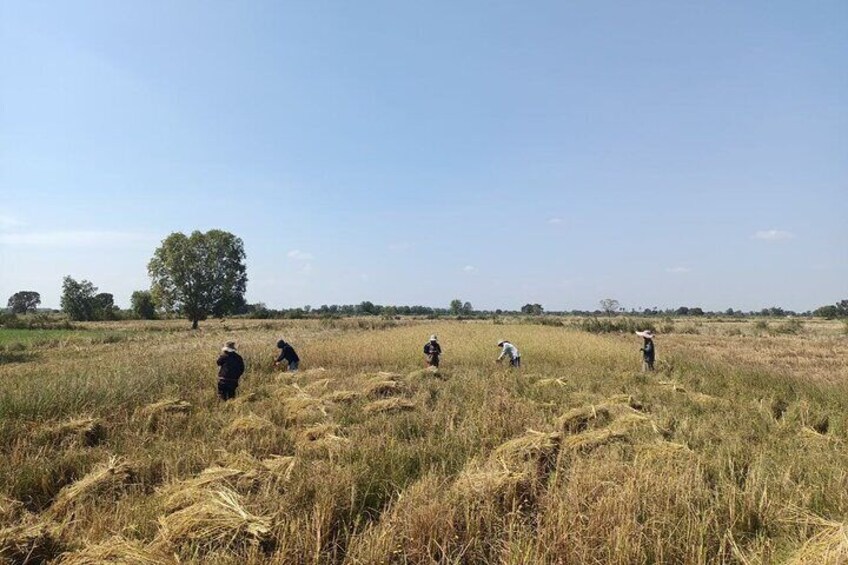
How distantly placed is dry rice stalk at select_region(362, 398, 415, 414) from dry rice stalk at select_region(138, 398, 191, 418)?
3.52 metres

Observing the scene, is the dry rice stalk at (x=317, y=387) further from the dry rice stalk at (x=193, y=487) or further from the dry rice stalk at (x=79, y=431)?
the dry rice stalk at (x=193, y=487)

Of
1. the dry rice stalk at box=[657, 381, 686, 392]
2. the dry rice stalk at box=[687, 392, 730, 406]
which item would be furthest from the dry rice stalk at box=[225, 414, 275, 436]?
the dry rice stalk at box=[657, 381, 686, 392]

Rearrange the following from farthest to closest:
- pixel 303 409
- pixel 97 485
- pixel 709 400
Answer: pixel 709 400
pixel 303 409
pixel 97 485

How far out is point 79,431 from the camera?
695cm

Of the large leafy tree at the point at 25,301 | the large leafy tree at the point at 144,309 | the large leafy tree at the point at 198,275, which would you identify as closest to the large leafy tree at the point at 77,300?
the large leafy tree at the point at 144,309

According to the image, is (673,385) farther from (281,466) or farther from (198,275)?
(198,275)

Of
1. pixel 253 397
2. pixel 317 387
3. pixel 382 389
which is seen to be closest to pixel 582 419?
pixel 382 389

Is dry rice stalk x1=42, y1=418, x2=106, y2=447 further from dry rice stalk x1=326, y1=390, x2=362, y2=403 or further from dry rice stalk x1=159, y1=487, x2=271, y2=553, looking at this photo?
dry rice stalk x1=159, y1=487, x2=271, y2=553

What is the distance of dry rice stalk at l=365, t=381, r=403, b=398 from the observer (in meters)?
10.0

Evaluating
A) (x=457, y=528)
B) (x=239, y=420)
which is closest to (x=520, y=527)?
(x=457, y=528)

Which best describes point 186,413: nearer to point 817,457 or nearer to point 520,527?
point 520,527

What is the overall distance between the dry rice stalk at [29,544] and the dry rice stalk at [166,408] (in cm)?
471

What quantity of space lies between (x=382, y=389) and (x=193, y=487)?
6.16 m

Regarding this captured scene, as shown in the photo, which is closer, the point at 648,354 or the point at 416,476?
the point at 416,476
